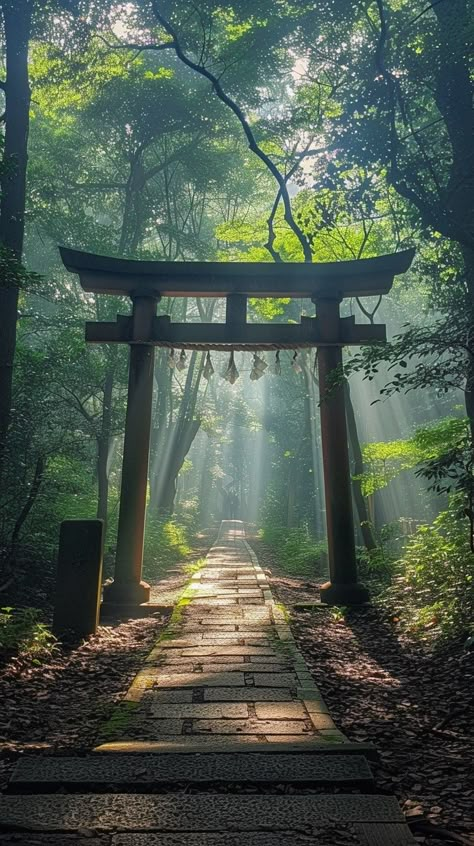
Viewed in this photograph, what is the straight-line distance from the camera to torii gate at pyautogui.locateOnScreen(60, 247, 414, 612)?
28.1 feet

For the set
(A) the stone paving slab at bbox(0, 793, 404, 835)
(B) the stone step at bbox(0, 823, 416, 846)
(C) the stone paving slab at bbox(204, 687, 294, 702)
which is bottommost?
(C) the stone paving slab at bbox(204, 687, 294, 702)

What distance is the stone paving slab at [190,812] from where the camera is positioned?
2303mm

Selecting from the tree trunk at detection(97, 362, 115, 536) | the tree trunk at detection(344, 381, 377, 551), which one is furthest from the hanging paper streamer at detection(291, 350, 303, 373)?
the tree trunk at detection(97, 362, 115, 536)

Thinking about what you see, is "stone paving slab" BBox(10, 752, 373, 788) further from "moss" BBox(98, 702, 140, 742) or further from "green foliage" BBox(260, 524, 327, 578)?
Answer: "green foliage" BBox(260, 524, 327, 578)

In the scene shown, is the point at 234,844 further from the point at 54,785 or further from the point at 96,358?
the point at 96,358

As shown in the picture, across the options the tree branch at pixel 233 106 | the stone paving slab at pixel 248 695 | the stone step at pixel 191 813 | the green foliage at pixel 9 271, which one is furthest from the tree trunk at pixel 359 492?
the stone step at pixel 191 813

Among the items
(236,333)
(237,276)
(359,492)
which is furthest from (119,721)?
(359,492)

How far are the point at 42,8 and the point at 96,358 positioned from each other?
27.3 feet

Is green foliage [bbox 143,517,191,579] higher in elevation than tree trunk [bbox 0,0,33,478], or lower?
lower

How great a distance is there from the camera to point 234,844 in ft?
7.09

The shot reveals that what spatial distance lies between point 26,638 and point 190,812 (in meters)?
→ 3.93

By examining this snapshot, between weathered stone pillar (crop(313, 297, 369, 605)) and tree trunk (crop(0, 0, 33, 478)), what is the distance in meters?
5.19

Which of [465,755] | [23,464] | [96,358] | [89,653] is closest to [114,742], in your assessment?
[465,755]

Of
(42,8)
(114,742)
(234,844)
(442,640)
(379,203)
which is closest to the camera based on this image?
(234,844)
